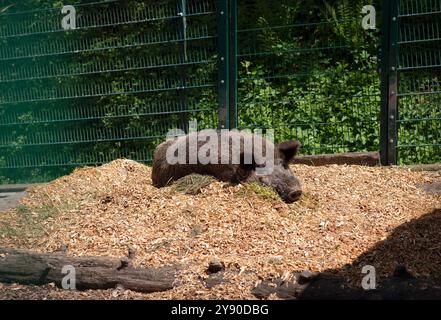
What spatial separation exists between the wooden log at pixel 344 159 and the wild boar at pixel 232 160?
1.51 metres

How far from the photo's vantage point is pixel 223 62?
29.4ft

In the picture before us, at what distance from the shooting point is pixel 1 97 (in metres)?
10.2

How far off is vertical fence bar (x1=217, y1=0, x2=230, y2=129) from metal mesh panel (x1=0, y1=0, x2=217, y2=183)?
23 cm

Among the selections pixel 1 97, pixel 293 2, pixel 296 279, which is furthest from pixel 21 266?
pixel 293 2

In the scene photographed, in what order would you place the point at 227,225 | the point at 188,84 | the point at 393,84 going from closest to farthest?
the point at 227,225
the point at 393,84
the point at 188,84

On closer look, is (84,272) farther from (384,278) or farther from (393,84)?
(393,84)

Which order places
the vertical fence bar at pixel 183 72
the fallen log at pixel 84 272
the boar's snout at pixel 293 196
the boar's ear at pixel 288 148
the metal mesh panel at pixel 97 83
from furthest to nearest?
the metal mesh panel at pixel 97 83
the vertical fence bar at pixel 183 72
the boar's ear at pixel 288 148
the boar's snout at pixel 293 196
the fallen log at pixel 84 272

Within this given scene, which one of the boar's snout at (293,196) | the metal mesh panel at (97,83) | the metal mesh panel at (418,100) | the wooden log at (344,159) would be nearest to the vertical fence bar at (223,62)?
the metal mesh panel at (97,83)

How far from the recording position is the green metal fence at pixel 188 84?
8781mm

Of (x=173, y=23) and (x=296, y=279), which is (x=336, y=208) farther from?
(x=173, y=23)

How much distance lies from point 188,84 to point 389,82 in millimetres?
2614

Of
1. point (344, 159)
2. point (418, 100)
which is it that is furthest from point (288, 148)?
point (418, 100)

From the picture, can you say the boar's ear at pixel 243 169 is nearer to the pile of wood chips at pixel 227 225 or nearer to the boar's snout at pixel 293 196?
the pile of wood chips at pixel 227 225

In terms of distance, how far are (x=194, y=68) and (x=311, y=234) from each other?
3.97 m
